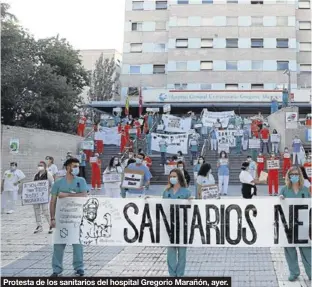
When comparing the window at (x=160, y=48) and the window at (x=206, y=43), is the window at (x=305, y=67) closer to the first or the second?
the window at (x=206, y=43)

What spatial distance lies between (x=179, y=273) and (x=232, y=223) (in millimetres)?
1275

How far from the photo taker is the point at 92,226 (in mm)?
7652

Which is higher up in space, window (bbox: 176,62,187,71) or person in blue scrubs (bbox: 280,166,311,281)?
window (bbox: 176,62,187,71)

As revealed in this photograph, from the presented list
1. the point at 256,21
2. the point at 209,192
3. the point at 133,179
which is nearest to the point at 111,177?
the point at 133,179

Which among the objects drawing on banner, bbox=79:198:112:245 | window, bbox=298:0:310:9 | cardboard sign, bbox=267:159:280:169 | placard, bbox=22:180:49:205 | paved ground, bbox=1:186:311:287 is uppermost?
window, bbox=298:0:310:9

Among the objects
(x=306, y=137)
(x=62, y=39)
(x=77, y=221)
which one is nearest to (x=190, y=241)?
(x=77, y=221)

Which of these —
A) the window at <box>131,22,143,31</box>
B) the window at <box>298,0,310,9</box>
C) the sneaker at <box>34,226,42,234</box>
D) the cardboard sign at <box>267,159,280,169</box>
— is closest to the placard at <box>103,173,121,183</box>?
the sneaker at <box>34,226,42,234</box>

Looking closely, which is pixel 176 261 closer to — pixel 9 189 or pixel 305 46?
pixel 9 189

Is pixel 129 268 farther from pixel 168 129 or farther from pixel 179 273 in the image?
pixel 168 129

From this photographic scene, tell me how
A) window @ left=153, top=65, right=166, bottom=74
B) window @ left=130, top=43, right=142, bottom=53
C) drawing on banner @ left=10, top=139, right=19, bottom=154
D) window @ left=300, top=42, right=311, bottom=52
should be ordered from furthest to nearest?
1. window @ left=130, top=43, right=142, bottom=53
2. window @ left=153, top=65, right=166, bottom=74
3. window @ left=300, top=42, right=311, bottom=52
4. drawing on banner @ left=10, top=139, right=19, bottom=154

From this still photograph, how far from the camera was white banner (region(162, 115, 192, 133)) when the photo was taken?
91.8 feet

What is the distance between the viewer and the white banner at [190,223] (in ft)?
24.0

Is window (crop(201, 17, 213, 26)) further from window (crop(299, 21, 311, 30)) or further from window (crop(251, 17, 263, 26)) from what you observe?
window (crop(299, 21, 311, 30))
